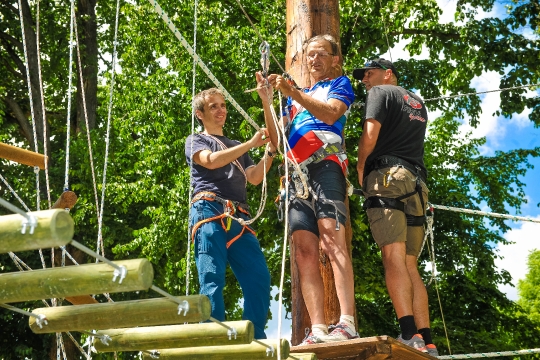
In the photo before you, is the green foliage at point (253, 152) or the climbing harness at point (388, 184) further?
the green foliage at point (253, 152)

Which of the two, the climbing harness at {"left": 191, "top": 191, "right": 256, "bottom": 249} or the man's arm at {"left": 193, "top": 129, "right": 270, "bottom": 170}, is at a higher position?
the man's arm at {"left": 193, "top": 129, "right": 270, "bottom": 170}

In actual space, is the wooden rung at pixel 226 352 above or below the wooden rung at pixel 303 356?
above

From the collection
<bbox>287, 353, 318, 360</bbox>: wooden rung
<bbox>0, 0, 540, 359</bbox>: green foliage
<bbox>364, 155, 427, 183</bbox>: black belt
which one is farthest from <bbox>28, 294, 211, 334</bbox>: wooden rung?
<bbox>0, 0, 540, 359</bbox>: green foliage

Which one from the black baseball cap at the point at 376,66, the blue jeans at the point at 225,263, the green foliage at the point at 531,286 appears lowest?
the blue jeans at the point at 225,263

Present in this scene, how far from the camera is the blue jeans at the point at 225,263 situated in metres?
4.27

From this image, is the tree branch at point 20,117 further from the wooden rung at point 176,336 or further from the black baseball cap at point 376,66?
the wooden rung at point 176,336

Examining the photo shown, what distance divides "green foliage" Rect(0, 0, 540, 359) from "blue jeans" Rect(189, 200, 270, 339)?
664cm

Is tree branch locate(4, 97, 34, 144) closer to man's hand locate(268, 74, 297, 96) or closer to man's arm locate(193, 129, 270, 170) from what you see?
man's arm locate(193, 129, 270, 170)

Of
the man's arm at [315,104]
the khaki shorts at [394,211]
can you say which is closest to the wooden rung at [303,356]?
the khaki shorts at [394,211]

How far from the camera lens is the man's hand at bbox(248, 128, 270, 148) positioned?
438cm

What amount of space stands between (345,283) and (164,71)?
28.4ft

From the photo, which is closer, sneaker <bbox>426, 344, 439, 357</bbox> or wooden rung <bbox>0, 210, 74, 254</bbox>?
wooden rung <bbox>0, 210, 74, 254</bbox>

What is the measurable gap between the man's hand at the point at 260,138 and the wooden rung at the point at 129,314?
4.23ft

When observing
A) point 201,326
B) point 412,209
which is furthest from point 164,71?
point 201,326
